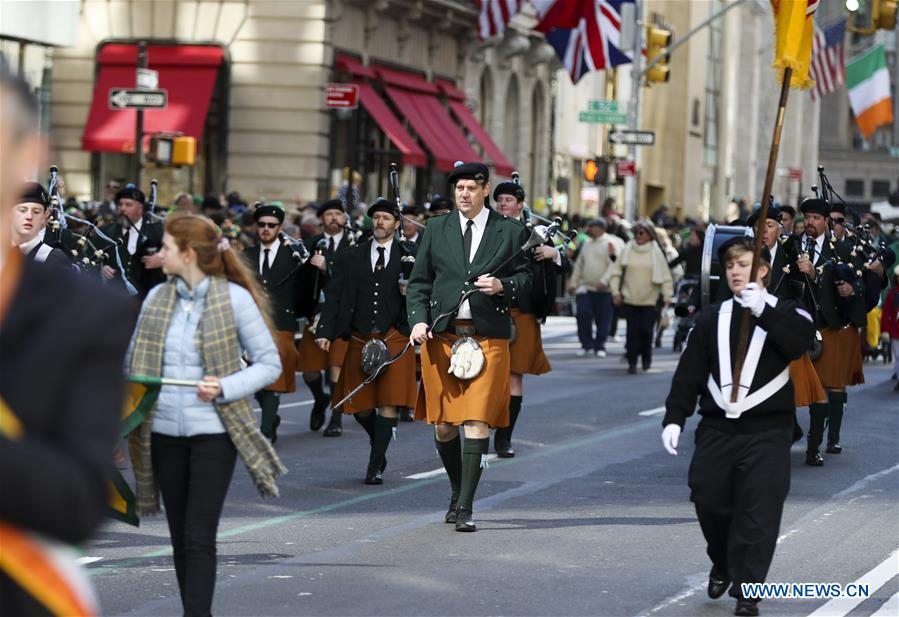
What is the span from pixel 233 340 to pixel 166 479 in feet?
1.80

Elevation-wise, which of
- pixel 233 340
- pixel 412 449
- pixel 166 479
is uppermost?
pixel 233 340

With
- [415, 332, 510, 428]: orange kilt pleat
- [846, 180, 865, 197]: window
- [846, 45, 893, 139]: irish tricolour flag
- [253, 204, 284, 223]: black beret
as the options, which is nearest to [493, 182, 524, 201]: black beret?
[253, 204, 284, 223]: black beret

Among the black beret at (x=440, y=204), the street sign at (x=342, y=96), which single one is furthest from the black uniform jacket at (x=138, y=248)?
the street sign at (x=342, y=96)

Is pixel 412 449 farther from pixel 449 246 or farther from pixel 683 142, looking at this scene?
pixel 683 142

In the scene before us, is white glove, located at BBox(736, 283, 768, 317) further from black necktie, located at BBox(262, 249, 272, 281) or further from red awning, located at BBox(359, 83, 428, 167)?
red awning, located at BBox(359, 83, 428, 167)

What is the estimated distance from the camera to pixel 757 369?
798 centimetres

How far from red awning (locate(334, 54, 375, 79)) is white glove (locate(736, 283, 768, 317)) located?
999 inches

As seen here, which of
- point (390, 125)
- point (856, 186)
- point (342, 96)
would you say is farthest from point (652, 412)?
point (856, 186)

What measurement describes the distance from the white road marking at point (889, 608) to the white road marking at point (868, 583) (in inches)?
4.7

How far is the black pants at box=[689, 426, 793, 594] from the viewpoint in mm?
7828

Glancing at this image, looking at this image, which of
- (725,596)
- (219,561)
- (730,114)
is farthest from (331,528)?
(730,114)

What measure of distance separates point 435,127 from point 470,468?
89.0 ft

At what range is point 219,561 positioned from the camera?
924 cm

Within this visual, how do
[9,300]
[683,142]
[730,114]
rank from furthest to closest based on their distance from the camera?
[730,114], [683,142], [9,300]
